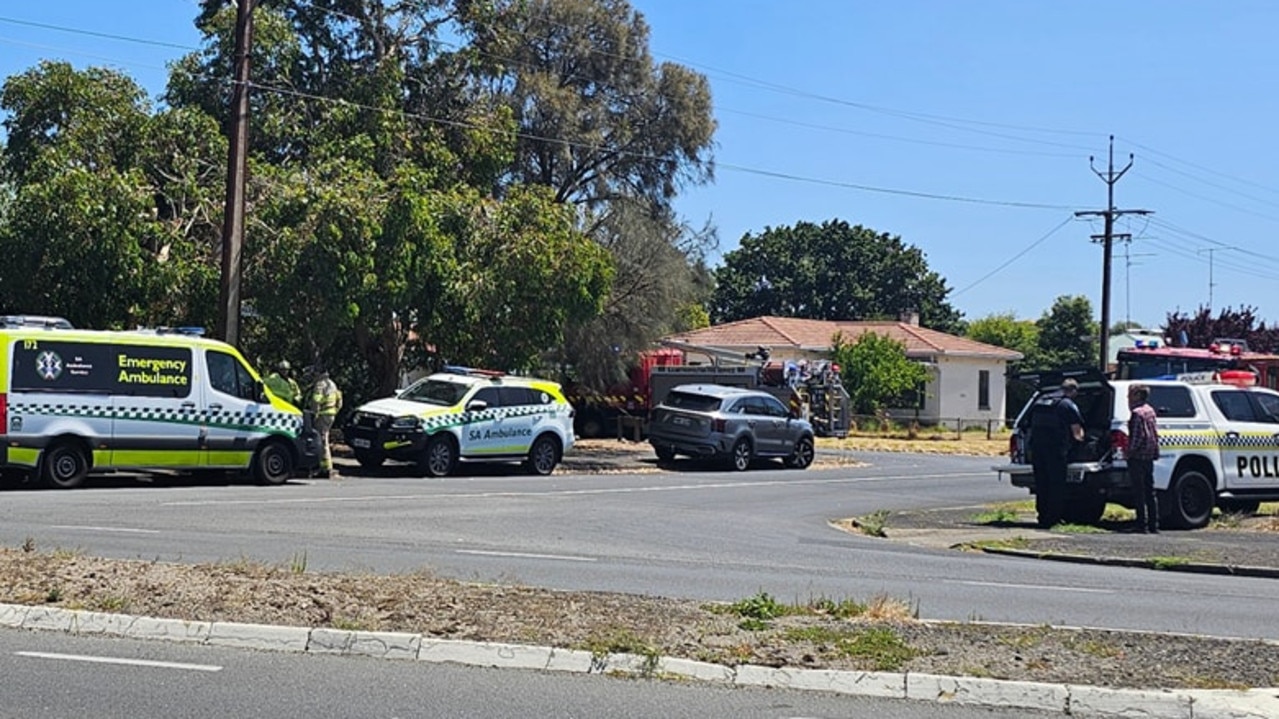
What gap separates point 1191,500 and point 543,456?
497 inches

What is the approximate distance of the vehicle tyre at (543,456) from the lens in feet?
92.1

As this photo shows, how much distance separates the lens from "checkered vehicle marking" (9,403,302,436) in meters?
20.5

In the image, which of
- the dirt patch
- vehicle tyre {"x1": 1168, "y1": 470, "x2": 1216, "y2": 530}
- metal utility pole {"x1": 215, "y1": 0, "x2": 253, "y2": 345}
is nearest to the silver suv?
metal utility pole {"x1": 215, "y1": 0, "x2": 253, "y2": 345}

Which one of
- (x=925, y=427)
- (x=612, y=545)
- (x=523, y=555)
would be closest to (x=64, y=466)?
(x=612, y=545)

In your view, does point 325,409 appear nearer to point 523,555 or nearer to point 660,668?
point 523,555

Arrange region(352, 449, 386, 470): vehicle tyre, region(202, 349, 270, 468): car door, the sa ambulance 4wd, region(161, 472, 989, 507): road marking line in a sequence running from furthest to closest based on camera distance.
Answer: region(352, 449, 386, 470): vehicle tyre < region(202, 349, 270, 468): car door < the sa ambulance 4wd < region(161, 472, 989, 507): road marking line

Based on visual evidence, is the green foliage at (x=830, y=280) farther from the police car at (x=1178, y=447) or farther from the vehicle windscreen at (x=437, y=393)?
the police car at (x=1178, y=447)

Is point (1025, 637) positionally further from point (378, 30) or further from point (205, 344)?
point (378, 30)

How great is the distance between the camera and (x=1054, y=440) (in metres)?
18.5

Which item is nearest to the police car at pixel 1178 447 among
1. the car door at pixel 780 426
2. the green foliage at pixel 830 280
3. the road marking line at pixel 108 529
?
the road marking line at pixel 108 529

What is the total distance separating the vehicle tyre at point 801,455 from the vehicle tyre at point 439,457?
32.1ft

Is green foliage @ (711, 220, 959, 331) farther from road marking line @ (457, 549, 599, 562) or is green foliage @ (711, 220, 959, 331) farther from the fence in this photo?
road marking line @ (457, 549, 599, 562)

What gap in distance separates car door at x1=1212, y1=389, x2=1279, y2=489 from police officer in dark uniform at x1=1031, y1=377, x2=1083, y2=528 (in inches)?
81.0

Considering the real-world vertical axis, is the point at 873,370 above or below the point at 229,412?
above
